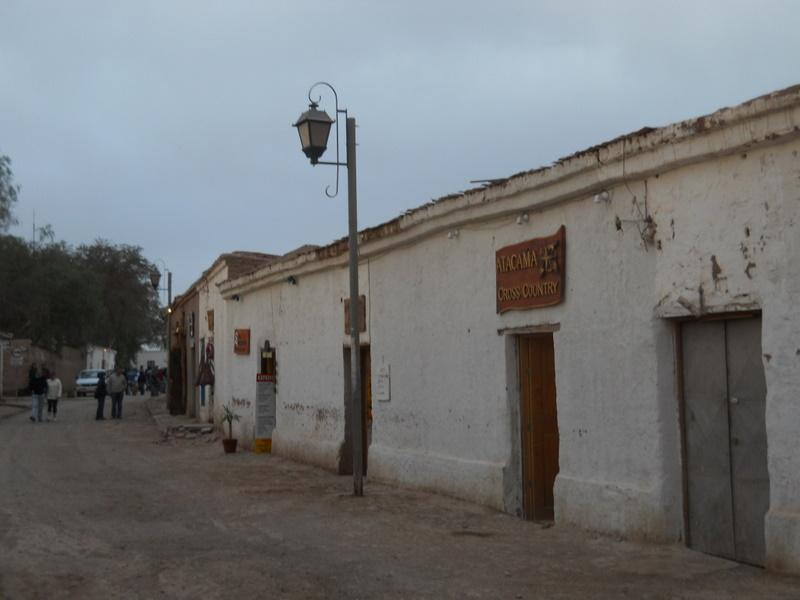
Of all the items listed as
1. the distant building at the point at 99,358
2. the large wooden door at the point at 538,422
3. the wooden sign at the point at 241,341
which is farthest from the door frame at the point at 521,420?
the distant building at the point at 99,358

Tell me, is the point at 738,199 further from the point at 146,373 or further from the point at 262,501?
the point at 146,373

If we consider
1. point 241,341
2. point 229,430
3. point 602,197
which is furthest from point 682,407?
point 229,430

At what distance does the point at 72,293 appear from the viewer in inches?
1770

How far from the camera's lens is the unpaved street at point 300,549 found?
6.68 meters

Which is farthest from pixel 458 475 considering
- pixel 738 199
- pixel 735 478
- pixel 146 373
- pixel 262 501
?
pixel 146 373

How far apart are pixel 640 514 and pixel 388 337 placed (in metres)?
5.58

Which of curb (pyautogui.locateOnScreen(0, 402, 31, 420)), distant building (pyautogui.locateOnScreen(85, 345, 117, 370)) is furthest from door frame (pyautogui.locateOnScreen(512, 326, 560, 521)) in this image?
distant building (pyautogui.locateOnScreen(85, 345, 117, 370))

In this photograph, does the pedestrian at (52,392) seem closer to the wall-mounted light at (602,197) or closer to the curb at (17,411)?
the curb at (17,411)

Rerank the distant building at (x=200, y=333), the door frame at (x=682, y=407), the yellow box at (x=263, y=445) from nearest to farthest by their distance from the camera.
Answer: the door frame at (x=682, y=407) → the yellow box at (x=263, y=445) → the distant building at (x=200, y=333)

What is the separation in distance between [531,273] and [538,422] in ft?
5.50

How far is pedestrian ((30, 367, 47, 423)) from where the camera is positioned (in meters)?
26.0

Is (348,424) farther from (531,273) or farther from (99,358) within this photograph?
Result: (99,358)

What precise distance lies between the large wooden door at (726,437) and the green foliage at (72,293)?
37.7 metres

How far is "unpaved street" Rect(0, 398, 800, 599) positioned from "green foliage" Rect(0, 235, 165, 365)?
32.3 meters
